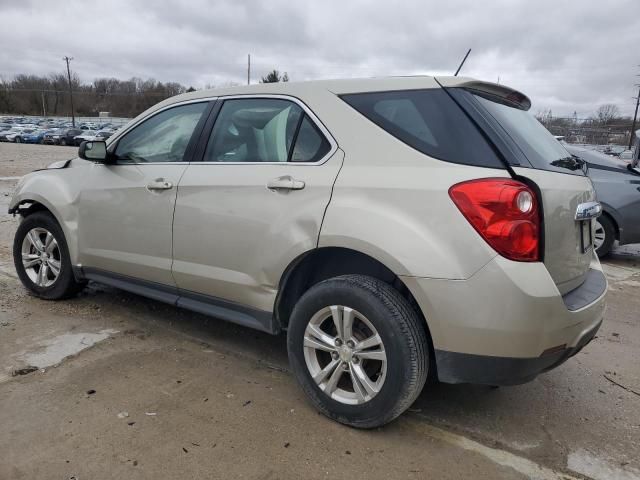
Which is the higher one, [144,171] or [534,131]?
[534,131]

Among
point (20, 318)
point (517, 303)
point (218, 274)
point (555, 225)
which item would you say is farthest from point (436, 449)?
point (20, 318)

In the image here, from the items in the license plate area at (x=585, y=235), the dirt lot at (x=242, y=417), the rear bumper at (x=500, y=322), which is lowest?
the dirt lot at (x=242, y=417)

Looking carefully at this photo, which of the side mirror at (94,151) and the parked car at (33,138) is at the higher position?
the side mirror at (94,151)

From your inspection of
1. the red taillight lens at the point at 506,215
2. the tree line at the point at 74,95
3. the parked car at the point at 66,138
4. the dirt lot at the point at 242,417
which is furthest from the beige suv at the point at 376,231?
the tree line at the point at 74,95

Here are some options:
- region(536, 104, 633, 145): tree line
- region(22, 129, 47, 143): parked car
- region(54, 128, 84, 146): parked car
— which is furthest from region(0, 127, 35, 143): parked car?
region(536, 104, 633, 145): tree line

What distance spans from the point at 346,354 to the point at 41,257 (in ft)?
10.1

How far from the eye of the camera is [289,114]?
2.96 m

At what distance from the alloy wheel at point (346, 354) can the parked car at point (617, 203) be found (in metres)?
5.30

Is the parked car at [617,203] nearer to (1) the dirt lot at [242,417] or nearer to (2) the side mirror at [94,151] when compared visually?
(1) the dirt lot at [242,417]

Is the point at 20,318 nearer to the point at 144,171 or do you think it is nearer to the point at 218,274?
the point at 144,171

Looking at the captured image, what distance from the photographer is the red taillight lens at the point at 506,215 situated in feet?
7.19

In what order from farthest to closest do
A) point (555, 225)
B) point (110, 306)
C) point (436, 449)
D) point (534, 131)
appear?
1. point (110, 306)
2. point (534, 131)
3. point (436, 449)
4. point (555, 225)

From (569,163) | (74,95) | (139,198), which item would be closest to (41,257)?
(139,198)

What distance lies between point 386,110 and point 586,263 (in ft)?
4.35
